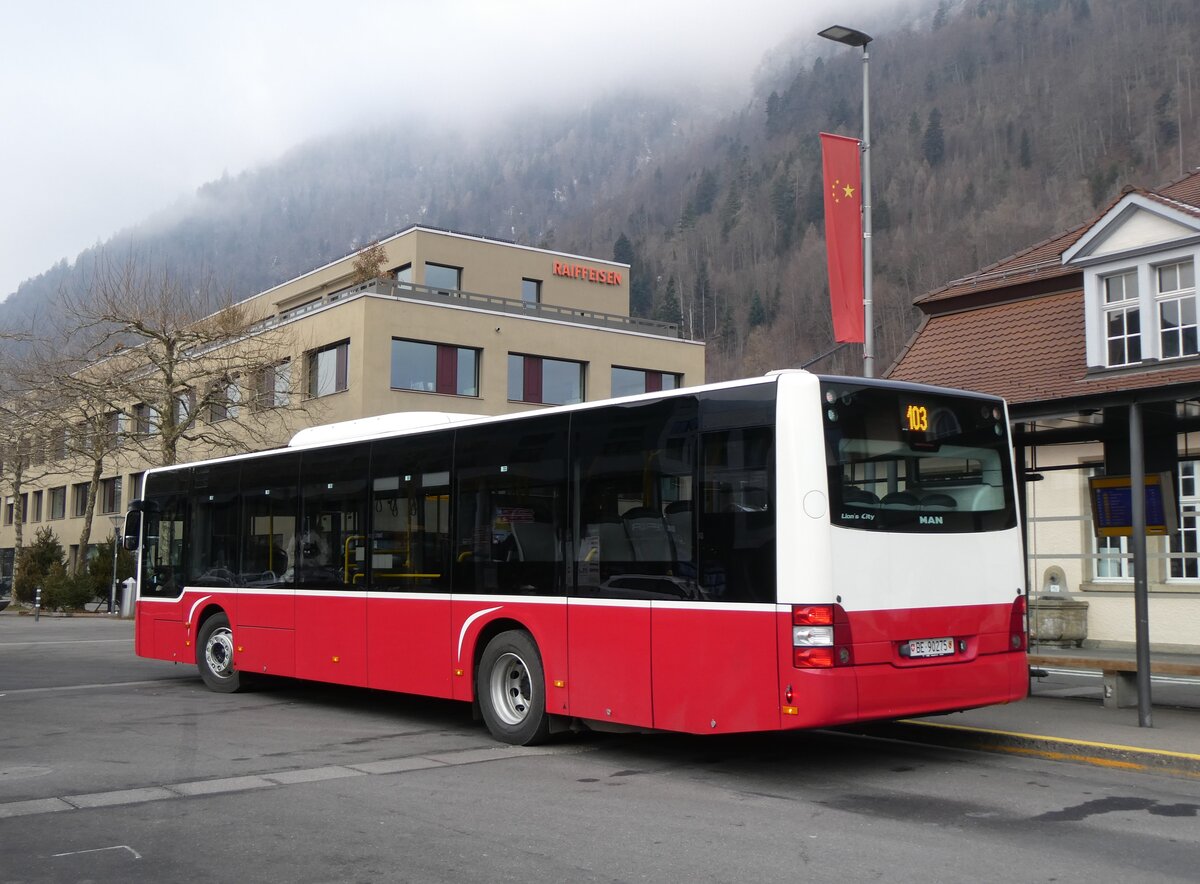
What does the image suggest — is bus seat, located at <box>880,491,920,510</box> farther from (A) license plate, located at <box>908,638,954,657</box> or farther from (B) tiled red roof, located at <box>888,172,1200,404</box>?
(B) tiled red roof, located at <box>888,172,1200,404</box>

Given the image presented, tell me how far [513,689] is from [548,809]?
3.09 m

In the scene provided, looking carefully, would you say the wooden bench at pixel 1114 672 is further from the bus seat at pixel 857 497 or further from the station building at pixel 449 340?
the station building at pixel 449 340

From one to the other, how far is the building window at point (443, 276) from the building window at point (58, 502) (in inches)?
1182

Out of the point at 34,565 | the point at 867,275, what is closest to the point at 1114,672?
the point at 867,275

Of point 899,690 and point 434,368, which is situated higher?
point 434,368

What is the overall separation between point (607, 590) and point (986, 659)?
9.80ft

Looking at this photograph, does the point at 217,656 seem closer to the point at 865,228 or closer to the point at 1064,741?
the point at 1064,741

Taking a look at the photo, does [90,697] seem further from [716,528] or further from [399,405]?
[399,405]

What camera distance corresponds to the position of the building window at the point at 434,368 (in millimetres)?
43250

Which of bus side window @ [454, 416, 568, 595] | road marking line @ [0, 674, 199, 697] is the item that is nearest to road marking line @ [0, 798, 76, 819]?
bus side window @ [454, 416, 568, 595]

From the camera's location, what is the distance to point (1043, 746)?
999 cm

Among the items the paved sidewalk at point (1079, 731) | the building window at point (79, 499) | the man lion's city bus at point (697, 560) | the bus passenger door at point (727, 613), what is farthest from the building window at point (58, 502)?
the bus passenger door at point (727, 613)

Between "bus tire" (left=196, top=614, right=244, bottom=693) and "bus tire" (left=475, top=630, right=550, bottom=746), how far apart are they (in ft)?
17.8

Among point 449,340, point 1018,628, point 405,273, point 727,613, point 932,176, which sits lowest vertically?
point 1018,628
